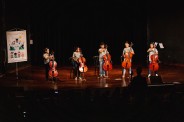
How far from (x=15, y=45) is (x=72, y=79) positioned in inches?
102

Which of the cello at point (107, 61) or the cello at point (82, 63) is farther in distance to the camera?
the cello at point (107, 61)

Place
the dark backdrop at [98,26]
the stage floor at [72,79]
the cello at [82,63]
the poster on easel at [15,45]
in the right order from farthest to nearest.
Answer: the dark backdrop at [98,26]
the poster on easel at [15,45]
the cello at [82,63]
the stage floor at [72,79]

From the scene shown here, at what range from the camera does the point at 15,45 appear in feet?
53.4

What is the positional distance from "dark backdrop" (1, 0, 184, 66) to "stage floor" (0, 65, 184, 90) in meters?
2.59

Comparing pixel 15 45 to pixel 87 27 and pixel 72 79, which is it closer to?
pixel 72 79

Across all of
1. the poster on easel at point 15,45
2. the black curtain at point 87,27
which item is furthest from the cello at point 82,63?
the black curtain at point 87,27

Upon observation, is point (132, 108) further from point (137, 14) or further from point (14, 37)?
point (137, 14)

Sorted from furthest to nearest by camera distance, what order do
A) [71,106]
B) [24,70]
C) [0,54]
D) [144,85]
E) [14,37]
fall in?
1. [24,70]
2. [0,54]
3. [14,37]
4. [144,85]
5. [71,106]

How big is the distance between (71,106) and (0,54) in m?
11.2

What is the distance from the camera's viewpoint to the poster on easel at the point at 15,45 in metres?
16.2

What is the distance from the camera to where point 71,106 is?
7.88m

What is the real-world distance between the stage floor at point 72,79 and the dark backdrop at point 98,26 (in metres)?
2.59

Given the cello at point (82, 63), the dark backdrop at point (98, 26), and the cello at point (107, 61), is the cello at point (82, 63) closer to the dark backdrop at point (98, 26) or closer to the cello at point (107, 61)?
the cello at point (107, 61)

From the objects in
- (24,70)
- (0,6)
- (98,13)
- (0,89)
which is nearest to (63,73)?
(24,70)
